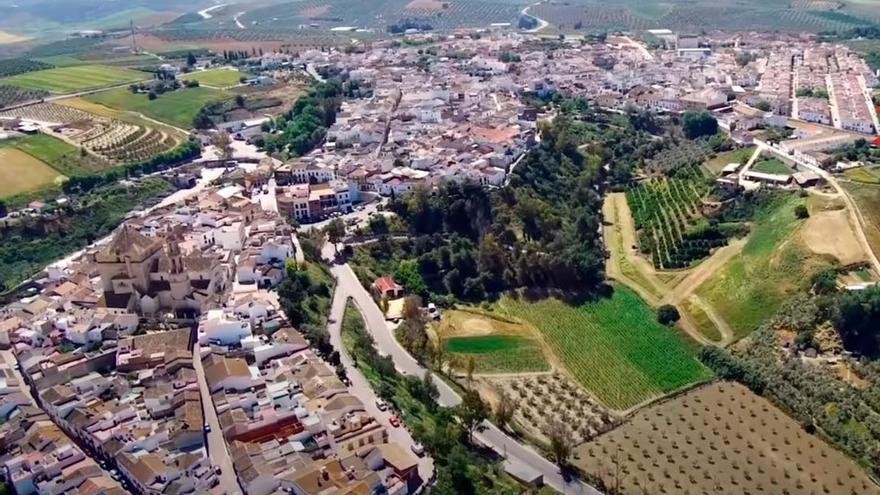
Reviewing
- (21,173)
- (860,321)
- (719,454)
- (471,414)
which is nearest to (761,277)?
(860,321)

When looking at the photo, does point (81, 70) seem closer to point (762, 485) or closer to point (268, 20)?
point (268, 20)

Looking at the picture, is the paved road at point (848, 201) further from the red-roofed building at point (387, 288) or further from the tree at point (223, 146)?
the tree at point (223, 146)

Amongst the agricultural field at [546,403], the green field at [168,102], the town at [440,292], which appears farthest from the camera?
the green field at [168,102]

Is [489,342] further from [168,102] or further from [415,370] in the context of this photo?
[168,102]

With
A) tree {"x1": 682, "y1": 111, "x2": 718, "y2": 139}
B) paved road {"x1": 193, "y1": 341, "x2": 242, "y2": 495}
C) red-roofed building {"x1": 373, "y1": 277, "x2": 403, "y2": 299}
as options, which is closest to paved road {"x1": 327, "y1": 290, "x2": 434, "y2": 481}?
red-roofed building {"x1": 373, "y1": 277, "x2": 403, "y2": 299}

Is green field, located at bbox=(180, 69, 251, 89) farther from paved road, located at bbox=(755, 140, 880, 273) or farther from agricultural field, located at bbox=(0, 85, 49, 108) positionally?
paved road, located at bbox=(755, 140, 880, 273)

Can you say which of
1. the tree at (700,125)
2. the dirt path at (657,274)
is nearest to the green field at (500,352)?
the dirt path at (657,274)

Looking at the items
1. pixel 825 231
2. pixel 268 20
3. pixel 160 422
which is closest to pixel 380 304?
pixel 160 422
